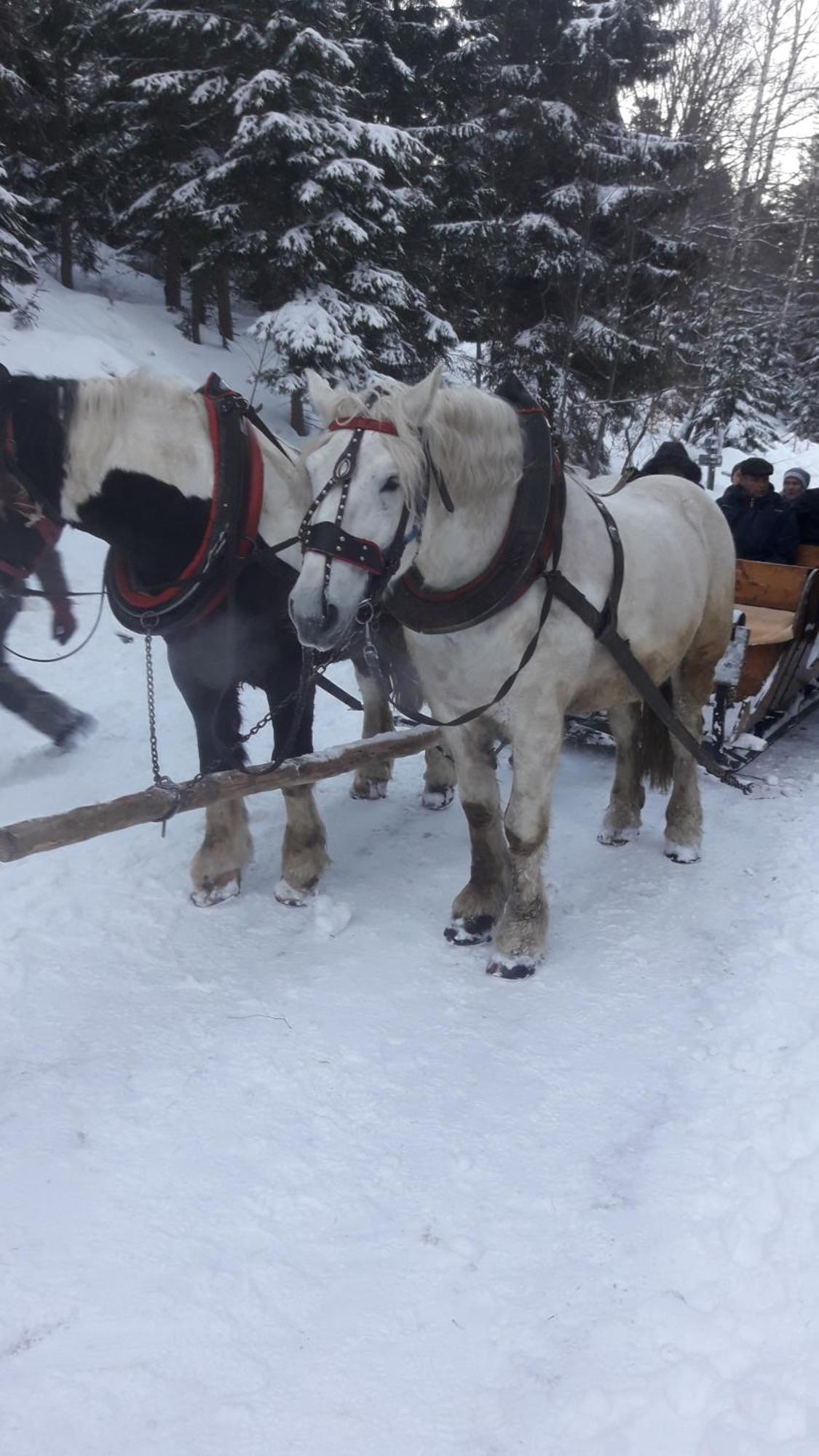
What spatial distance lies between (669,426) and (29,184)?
13.0 meters

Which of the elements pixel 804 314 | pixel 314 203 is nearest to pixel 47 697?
pixel 314 203

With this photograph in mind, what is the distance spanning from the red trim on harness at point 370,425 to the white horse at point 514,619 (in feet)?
0.07

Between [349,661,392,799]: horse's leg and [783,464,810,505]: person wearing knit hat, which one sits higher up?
[783,464,810,505]: person wearing knit hat

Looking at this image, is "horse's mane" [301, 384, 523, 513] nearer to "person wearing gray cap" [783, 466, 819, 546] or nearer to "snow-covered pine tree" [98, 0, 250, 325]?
"person wearing gray cap" [783, 466, 819, 546]

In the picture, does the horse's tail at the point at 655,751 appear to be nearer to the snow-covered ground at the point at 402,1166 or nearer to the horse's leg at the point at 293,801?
the snow-covered ground at the point at 402,1166

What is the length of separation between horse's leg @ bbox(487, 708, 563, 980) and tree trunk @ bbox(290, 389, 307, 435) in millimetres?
9205

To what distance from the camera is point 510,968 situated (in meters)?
2.99

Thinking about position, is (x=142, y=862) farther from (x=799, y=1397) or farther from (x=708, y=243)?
(x=708, y=243)

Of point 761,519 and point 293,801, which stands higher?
point 761,519

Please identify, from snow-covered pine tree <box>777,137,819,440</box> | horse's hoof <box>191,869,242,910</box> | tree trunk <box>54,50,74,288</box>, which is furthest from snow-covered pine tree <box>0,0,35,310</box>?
snow-covered pine tree <box>777,137,819,440</box>

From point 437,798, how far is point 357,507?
2387mm

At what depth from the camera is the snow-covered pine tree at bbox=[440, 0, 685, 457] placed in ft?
36.9

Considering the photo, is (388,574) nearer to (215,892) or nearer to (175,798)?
(175,798)

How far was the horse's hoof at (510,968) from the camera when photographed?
2.99m
